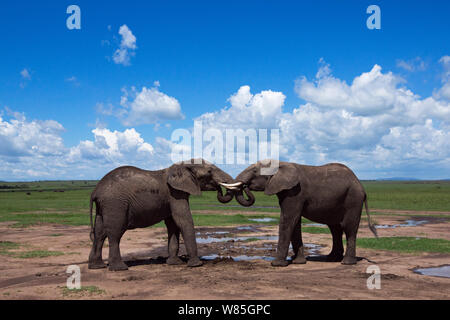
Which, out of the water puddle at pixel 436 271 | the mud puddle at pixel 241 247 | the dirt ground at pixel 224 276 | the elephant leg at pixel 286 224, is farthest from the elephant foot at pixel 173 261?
the water puddle at pixel 436 271

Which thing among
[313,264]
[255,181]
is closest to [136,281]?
[255,181]

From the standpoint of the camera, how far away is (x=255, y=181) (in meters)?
12.6

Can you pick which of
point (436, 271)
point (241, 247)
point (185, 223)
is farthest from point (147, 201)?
point (436, 271)

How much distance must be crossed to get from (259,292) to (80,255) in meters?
8.63

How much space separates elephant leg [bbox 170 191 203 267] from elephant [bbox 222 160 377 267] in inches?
57.4

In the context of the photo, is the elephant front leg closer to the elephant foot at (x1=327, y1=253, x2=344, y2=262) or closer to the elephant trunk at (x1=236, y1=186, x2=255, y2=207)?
the elephant trunk at (x1=236, y1=186, x2=255, y2=207)

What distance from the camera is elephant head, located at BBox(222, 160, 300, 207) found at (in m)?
12.1

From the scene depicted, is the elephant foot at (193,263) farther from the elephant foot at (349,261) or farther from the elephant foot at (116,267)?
the elephant foot at (349,261)

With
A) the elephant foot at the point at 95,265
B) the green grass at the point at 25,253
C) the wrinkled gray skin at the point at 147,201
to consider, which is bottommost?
the green grass at the point at 25,253

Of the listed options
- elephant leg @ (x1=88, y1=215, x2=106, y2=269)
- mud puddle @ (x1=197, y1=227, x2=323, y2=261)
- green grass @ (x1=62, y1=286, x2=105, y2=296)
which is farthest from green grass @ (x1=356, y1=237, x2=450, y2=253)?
green grass @ (x1=62, y1=286, x2=105, y2=296)

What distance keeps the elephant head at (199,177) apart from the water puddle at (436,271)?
6.00 m

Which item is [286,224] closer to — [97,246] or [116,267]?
[116,267]

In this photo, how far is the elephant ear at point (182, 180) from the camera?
12.1 m
